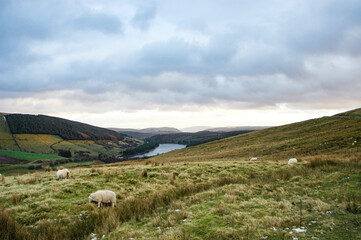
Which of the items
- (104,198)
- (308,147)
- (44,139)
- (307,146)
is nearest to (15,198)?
(104,198)

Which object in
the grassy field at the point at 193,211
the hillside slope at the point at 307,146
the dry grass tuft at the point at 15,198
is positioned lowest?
the hillside slope at the point at 307,146

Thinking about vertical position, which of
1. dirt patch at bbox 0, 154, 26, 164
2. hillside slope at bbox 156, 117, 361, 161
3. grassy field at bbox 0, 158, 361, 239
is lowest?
dirt patch at bbox 0, 154, 26, 164

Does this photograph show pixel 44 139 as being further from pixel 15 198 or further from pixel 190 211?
pixel 190 211

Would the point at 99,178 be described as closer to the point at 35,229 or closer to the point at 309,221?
the point at 35,229

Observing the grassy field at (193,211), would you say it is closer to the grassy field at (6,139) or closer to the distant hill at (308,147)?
the distant hill at (308,147)

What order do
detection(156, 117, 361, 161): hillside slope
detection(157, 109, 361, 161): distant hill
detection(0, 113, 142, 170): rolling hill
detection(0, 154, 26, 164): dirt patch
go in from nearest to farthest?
1. detection(157, 109, 361, 161): distant hill
2. detection(156, 117, 361, 161): hillside slope
3. detection(0, 154, 26, 164): dirt patch
4. detection(0, 113, 142, 170): rolling hill

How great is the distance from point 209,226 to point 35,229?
19.8 ft

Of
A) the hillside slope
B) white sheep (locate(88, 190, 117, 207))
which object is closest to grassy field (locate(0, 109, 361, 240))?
white sheep (locate(88, 190, 117, 207))

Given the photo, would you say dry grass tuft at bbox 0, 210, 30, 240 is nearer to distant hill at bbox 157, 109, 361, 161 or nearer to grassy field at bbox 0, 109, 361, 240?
grassy field at bbox 0, 109, 361, 240

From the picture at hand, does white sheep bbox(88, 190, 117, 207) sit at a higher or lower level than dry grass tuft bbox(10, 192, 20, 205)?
lower

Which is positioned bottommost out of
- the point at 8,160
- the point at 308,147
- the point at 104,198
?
the point at 8,160

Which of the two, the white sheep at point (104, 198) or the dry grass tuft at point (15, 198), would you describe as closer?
the dry grass tuft at point (15, 198)

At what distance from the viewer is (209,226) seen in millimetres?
5992

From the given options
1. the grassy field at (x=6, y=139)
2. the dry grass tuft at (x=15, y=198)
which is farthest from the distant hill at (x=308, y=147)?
the grassy field at (x=6, y=139)
